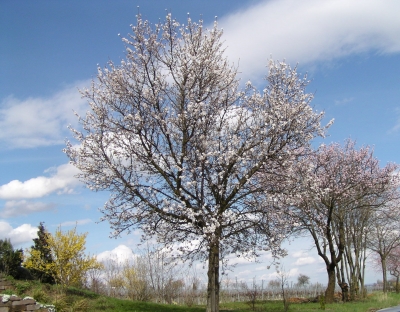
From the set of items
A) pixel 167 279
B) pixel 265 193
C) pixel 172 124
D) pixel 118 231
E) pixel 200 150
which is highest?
pixel 172 124

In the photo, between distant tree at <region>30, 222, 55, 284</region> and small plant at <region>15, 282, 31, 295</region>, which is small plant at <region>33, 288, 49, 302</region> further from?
distant tree at <region>30, 222, 55, 284</region>

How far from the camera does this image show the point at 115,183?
13.6m

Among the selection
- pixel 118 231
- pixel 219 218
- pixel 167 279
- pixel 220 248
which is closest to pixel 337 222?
pixel 167 279

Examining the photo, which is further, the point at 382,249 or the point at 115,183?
the point at 382,249

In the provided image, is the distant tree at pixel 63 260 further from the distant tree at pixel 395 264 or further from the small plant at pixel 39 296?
the distant tree at pixel 395 264

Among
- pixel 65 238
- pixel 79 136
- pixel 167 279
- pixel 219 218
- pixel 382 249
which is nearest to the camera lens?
pixel 219 218

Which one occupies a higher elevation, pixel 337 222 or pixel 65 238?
pixel 337 222

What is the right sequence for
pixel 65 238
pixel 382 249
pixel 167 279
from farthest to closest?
pixel 382 249
pixel 167 279
pixel 65 238

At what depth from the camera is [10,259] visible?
1830 centimetres

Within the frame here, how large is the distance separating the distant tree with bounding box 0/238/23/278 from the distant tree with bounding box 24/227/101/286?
80cm

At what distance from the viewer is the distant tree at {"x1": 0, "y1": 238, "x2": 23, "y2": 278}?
1816cm

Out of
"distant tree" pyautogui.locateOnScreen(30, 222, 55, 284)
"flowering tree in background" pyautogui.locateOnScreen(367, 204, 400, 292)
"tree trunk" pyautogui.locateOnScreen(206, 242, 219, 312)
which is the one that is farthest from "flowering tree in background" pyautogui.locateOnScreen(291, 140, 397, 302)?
"distant tree" pyautogui.locateOnScreen(30, 222, 55, 284)

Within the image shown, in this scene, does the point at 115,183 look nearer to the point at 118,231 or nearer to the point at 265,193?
the point at 118,231

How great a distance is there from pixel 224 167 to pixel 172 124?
2.41 meters
